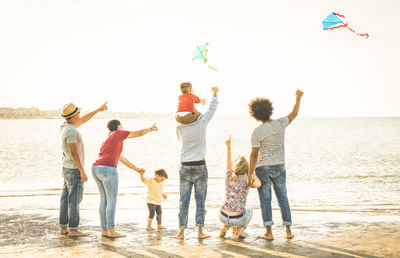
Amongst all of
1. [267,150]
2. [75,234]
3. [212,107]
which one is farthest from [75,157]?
[267,150]

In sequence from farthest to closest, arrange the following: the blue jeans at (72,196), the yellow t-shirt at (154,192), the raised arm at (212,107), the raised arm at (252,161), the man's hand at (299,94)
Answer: the yellow t-shirt at (154,192) → the blue jeans at (72,196) → the man's hand at (299,94) → the raised arm at (212,107) → the raised arm at (252,161)

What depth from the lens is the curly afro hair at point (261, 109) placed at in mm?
5672

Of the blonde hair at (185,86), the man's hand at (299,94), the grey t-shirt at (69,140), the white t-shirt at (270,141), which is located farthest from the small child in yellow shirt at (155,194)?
the man's hand at (299,94)

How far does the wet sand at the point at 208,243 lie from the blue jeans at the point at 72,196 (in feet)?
0.98

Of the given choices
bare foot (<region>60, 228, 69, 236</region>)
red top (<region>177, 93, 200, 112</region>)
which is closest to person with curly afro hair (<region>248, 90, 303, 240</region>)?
red top (<region>177, 93, 200, 112</region>)

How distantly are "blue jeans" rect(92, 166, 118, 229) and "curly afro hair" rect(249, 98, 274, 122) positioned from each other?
7.08ft

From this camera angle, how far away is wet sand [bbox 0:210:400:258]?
5215mm

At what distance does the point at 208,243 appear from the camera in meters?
5.71

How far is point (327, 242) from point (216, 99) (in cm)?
246

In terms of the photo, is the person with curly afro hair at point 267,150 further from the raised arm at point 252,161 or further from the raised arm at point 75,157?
the raised arm at point 75,157

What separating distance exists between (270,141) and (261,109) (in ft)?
1.47

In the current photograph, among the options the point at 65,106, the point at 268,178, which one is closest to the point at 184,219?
the point at 268,178

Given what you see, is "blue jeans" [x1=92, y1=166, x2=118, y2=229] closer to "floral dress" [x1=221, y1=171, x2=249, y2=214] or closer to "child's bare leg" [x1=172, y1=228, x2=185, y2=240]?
"child's bare leg" [x1=172, y1=228, x2=185, y2=240]

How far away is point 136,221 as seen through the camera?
7.39 meters
